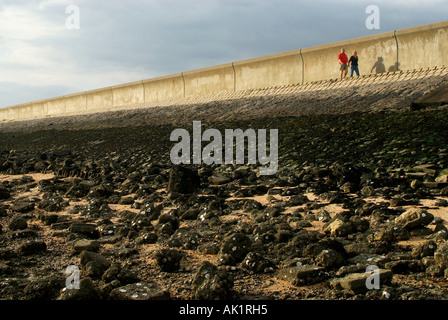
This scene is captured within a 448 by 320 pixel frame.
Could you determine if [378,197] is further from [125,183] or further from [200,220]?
[125,183]

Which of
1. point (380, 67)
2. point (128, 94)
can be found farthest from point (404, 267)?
Result: point (128, 94)

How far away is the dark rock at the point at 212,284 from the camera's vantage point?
2844 mm

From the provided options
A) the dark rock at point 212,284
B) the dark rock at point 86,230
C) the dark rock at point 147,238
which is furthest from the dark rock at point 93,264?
the dark rock at point 86,230

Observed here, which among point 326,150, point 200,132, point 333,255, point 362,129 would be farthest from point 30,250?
point 200,132

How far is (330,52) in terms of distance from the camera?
11586 mm

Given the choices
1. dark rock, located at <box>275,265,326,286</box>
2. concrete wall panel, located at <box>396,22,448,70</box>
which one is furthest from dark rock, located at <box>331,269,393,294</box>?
concrete wall panel, located at <box>396,22,448,70</box>

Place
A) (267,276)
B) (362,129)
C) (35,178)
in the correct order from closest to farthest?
(267,276)
(362,129)
(35,178)

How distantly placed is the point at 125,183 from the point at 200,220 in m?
2.39

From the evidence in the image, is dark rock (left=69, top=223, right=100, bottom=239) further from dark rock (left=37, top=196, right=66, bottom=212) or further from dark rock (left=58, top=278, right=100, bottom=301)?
dark rock (left=58, top=278, right=100, bottom=301)

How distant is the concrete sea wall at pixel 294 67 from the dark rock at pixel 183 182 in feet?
20.4

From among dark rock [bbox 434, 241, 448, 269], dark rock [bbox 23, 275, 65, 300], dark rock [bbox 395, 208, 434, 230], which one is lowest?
dark rock [bbox 23, 275, 65, 300]

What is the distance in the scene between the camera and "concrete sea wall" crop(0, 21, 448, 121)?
984 cm

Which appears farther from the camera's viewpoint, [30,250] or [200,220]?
[200,220]

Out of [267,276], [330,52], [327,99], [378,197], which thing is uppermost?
[330,52]
